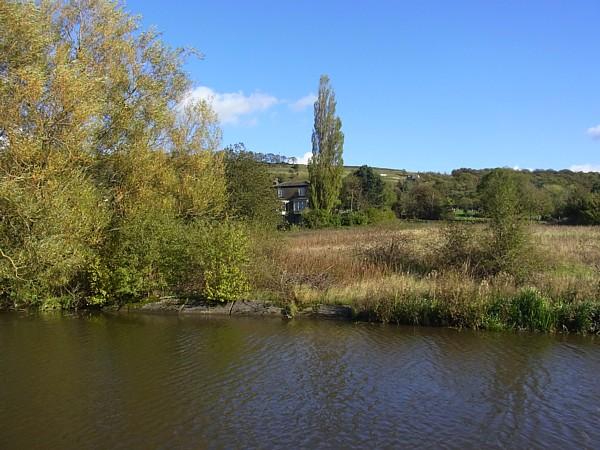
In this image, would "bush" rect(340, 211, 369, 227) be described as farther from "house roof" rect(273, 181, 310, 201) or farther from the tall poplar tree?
"house roof" rect(273, 181, 310, 201)

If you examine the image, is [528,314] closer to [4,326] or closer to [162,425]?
[162,425]

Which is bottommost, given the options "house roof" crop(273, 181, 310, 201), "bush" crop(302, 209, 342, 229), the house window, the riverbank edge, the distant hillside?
the riverbank edge

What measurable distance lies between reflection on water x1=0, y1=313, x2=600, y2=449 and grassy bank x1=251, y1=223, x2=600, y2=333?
0.86 m

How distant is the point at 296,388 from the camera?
35.5ft

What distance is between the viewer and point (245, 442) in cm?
822

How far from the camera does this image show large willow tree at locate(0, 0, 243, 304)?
A: 15211mm

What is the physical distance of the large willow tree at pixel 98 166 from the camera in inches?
599

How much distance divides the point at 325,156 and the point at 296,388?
50.4 m

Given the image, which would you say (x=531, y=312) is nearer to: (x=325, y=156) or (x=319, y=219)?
(x=319, y=219)

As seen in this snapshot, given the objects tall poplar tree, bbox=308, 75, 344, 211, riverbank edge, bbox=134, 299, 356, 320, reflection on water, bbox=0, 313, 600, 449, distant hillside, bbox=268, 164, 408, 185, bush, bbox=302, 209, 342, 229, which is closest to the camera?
reflection on water, bbox=0, 313, 600, 449

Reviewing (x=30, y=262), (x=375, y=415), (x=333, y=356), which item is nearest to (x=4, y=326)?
(x=30, y=262)

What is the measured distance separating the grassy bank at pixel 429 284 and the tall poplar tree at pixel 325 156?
32720 mm

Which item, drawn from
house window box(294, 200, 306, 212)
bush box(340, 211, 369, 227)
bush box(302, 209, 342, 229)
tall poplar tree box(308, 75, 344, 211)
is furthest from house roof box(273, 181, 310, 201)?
bush box(340, 211, 369, 227)

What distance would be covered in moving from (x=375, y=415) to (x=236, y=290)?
35.1 ft
